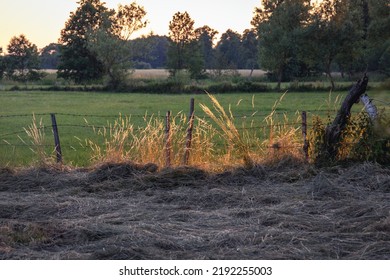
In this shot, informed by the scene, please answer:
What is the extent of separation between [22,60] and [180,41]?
20.8m

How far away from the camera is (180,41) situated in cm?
6794

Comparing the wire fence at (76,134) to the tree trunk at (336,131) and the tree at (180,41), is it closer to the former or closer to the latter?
the tree trunk at (336,131)

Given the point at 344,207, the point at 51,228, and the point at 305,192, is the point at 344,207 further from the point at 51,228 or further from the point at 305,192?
the point at 51,228

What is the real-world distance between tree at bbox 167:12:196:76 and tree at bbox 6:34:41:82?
1719cm

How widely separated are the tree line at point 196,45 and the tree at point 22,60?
0.12m

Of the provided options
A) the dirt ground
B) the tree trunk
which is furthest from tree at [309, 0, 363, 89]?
the dirt ground

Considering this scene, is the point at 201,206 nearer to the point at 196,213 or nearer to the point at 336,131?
the point at 196,213

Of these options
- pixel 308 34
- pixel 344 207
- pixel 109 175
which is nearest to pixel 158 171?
pixel 109 175

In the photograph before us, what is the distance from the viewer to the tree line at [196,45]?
51.1m

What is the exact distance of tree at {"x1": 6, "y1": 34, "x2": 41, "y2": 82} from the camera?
7281 cm

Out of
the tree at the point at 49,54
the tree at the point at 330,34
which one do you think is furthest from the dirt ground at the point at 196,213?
the tree at the point at 49,54

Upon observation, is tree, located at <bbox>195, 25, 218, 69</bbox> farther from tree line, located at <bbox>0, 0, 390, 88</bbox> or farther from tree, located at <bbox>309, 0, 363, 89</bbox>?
tree, located at <bbox>309, 0, 363, 89</bbox>

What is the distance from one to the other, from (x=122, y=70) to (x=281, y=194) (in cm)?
5415

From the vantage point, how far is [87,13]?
7200 centimetres
